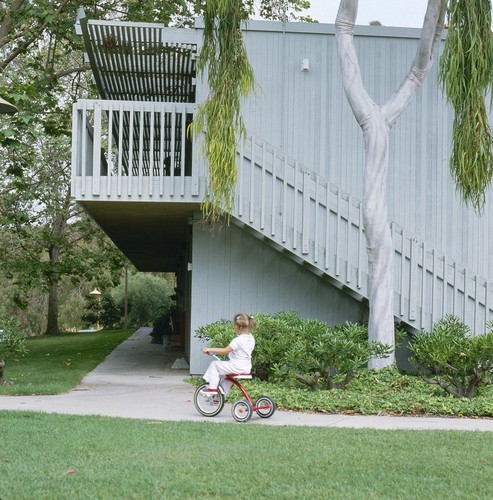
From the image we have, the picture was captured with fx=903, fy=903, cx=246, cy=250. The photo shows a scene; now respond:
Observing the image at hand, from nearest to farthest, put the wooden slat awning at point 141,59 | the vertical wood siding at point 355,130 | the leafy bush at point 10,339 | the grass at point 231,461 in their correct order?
the grass at point 231,461 → the leafy bush at point 10,339 → the wooden slat awning at point 141,59 → the vertical wood siding at point 355,130

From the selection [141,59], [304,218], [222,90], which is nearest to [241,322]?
[222,90]

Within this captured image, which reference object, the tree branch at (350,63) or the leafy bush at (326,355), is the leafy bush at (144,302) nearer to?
the tree branch at (350,63)

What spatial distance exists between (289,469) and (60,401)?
17.8 ft

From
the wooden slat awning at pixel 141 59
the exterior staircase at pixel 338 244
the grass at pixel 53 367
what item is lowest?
the grass at pixel 53 367

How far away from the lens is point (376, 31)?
15812mm

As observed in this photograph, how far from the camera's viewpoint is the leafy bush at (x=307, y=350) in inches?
461

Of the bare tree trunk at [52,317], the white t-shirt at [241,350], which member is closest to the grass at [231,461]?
the white t-shirt at [241,350]

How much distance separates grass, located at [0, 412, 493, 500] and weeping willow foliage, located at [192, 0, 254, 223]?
4.23m

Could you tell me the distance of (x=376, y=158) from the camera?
1324cm

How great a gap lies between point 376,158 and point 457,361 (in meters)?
3.34

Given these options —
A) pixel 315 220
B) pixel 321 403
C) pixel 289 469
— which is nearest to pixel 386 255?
pixel 315 220

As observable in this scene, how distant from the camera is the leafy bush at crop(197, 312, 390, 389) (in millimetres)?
11719

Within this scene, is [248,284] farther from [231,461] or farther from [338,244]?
[231,461]

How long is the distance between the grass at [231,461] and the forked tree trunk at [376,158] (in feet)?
13.5
